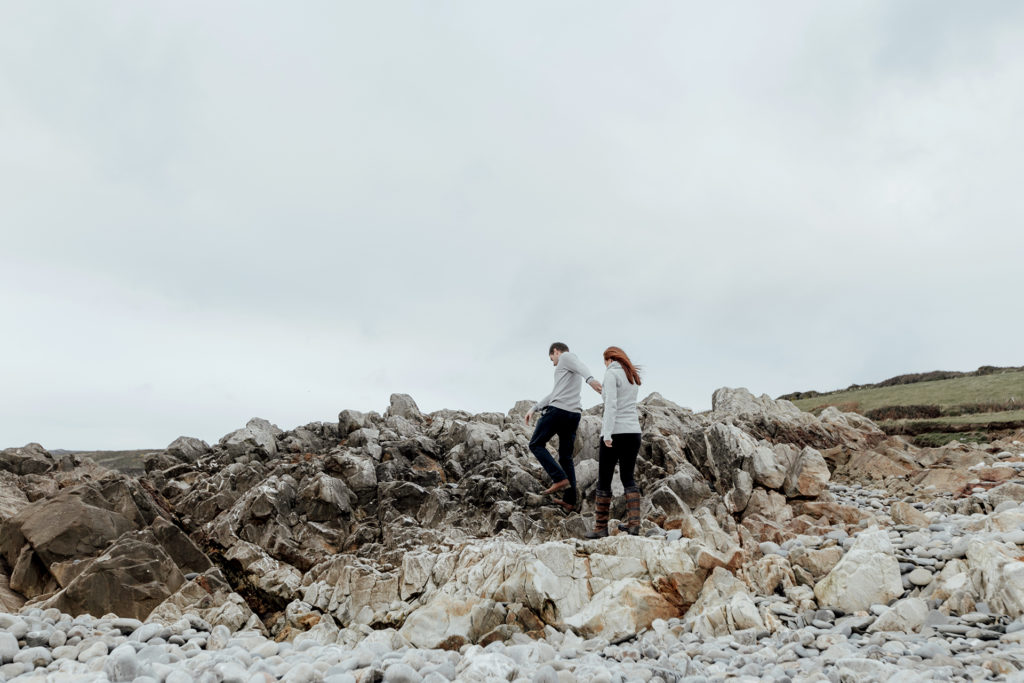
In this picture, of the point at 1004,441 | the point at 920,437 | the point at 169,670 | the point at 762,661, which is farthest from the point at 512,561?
the point at 920,437

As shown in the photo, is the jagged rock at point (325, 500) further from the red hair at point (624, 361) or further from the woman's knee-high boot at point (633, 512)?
the red hair at point (624, 361)

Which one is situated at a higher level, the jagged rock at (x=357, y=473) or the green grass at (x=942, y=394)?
the green grass at (x=942, y=394)

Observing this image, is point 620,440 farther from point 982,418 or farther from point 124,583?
point 982,418

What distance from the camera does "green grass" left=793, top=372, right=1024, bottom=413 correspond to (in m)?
31.0

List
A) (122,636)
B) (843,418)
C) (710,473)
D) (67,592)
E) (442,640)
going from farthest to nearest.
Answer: (843,418), (710,473), (67,592), (442,640), (122,636)

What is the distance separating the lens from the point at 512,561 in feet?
34.3

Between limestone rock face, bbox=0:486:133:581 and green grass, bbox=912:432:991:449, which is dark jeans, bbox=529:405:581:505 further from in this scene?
green grass, bbox=912:432:991:449

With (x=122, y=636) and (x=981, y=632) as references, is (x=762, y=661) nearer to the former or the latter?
(x=981, y=632)

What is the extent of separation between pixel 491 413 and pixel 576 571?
432 inches

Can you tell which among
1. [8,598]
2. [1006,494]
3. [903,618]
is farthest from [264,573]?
[1006,494]

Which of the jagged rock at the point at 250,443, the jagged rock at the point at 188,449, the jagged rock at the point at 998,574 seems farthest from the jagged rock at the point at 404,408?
the jagged rock at the point at 998,574

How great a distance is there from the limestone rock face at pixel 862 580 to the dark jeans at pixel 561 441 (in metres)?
5.52

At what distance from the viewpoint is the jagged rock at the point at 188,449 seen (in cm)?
1859

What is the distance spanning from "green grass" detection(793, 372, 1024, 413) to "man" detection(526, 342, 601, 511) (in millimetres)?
27424
